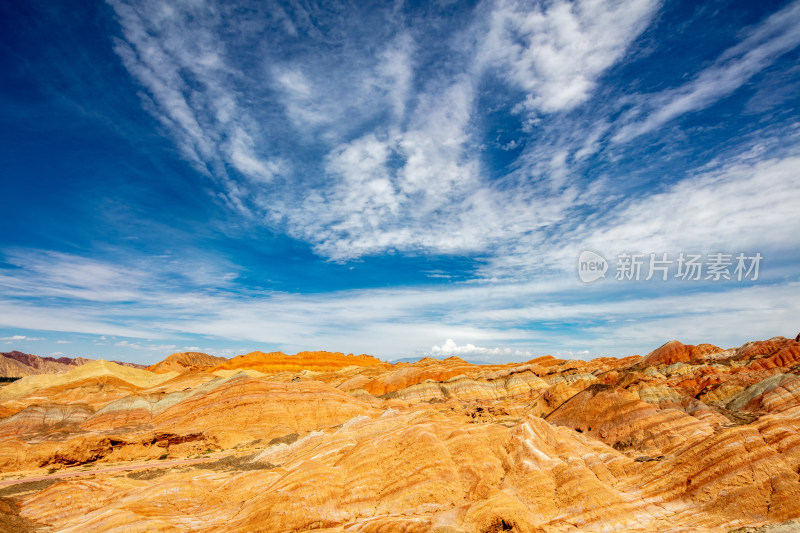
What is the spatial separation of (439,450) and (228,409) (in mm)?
45208

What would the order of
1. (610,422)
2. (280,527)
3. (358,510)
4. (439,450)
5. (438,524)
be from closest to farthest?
1. (438,524)
2. (280,527)
3. (358,510)
4. (439,450)
5. (610,422)

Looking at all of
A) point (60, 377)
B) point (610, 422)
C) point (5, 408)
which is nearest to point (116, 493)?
point (610, 422)

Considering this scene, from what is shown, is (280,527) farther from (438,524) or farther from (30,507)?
(30,507)

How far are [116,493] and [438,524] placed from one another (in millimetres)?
25454

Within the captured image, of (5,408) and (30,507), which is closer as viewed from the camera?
(30,507)

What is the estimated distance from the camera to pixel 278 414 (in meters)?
59.1

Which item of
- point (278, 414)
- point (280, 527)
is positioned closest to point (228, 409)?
point (278, 414)

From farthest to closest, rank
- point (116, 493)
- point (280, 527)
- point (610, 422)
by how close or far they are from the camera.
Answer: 1. point (610, 422)
2. point (116, 493)
3. point (280, 527)

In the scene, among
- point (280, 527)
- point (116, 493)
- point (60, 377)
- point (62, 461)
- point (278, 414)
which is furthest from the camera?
point (60, 377)

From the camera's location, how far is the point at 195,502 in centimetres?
2705

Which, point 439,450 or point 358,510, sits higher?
point 439,450

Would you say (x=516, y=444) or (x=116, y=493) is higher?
(x=516, y=444)

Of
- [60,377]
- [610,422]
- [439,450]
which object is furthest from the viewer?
[60,377]

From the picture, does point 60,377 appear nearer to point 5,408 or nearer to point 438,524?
point 5,408
